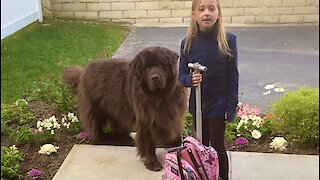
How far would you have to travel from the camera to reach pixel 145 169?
379 cm

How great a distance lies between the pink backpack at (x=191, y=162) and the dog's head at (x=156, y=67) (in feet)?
2.11

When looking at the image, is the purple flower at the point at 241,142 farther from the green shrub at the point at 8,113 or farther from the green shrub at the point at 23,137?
the green shrub at the point at 8,113

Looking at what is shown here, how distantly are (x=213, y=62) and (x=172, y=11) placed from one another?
6.75 m

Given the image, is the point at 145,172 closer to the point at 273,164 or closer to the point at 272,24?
the point at 273,164

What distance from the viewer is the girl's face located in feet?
9.77

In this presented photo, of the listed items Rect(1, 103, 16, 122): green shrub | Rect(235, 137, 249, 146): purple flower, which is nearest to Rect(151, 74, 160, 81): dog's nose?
Rect(235, 137, 249, 146): purple flower

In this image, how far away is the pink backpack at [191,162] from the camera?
274 centimetres

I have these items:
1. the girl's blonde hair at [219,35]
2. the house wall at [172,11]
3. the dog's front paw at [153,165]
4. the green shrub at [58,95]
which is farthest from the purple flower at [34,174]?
the house wall at [172,11]

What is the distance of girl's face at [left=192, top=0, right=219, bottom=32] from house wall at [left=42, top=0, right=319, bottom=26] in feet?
21.2

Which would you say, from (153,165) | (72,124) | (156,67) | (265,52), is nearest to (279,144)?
(153,165)

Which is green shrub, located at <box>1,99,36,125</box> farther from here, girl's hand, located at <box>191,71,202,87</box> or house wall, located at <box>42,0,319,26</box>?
house wall, located at <box>42,0,319,26</box>

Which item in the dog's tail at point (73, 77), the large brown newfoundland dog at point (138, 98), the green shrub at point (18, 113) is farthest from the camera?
the green shrub at point (18, 113)

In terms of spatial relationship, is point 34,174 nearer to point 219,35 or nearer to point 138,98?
point 138,98

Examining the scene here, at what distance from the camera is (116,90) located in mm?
4070
